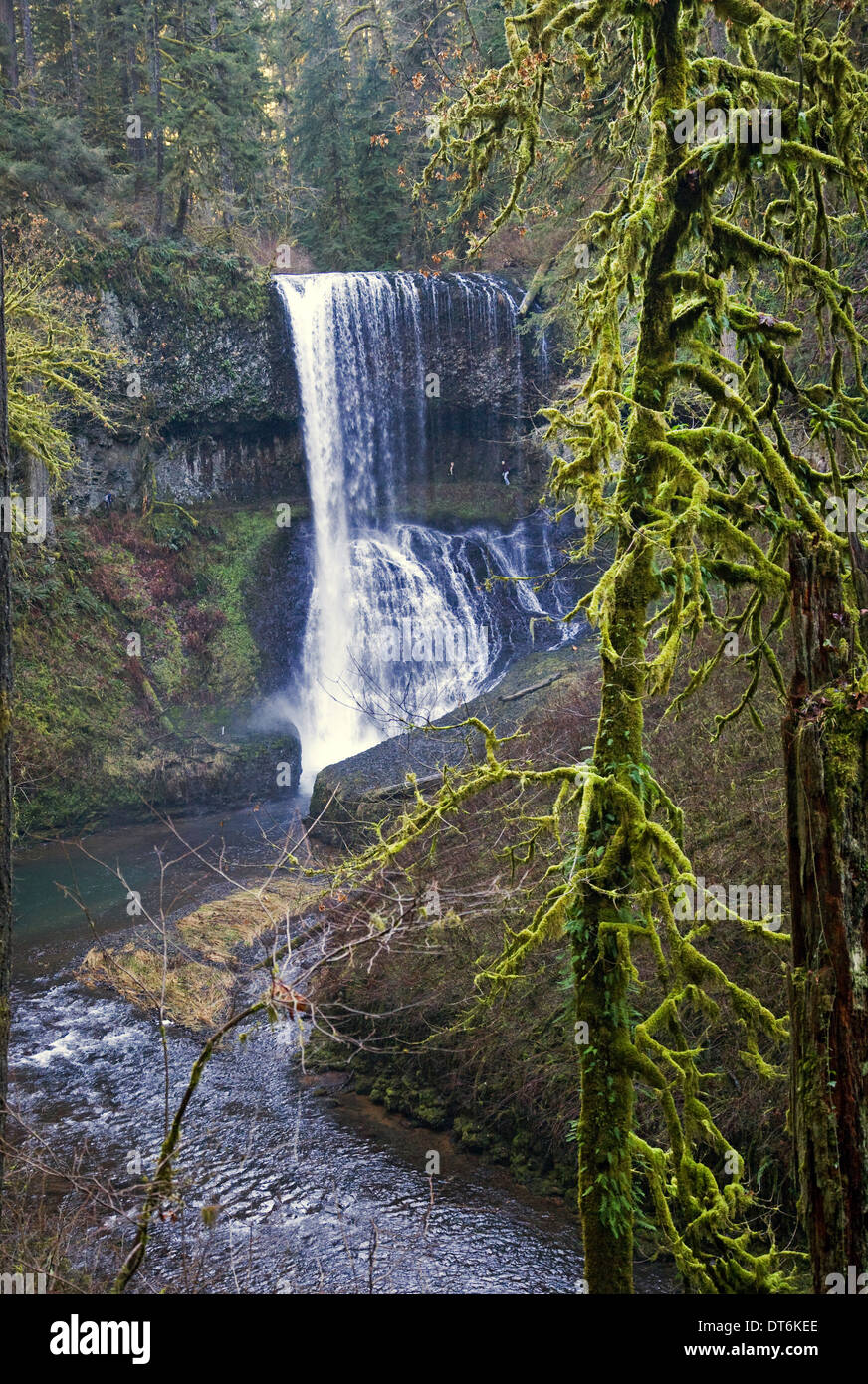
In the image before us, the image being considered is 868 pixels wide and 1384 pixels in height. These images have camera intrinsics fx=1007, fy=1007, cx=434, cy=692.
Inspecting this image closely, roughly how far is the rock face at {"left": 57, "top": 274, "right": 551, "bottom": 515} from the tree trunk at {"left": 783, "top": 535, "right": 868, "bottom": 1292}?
20.3m

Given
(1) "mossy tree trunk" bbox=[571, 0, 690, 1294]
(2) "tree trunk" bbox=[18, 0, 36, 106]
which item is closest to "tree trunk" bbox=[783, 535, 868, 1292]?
(1) "mossy tree trunk" bbox=[571, 0, 690, 1294]

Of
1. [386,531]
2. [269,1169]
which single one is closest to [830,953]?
[269,1169]

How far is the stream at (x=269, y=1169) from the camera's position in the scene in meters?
7.64

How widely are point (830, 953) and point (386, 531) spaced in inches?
922

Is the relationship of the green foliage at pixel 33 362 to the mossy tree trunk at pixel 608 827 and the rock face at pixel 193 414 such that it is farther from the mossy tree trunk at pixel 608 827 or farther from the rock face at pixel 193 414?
the mossy tree trunk at pixel 608 827

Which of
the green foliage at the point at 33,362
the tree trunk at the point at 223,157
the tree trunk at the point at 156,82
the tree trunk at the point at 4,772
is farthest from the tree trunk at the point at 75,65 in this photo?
the tree trunk at the point at 4,772

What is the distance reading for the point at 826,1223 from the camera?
3275 mm

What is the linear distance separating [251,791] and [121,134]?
59.8ft

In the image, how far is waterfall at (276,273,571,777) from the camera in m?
24.1

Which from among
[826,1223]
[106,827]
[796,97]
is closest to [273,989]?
Answer: [826,1223]

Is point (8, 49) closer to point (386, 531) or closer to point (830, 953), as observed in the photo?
point (386, 531)

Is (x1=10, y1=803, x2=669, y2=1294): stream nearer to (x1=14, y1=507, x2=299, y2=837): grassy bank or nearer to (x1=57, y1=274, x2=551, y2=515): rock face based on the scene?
(x1=14, y1=507, x2=299, y2=837): grassy bank

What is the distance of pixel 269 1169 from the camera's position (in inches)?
360

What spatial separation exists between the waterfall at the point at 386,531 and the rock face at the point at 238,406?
18cm
